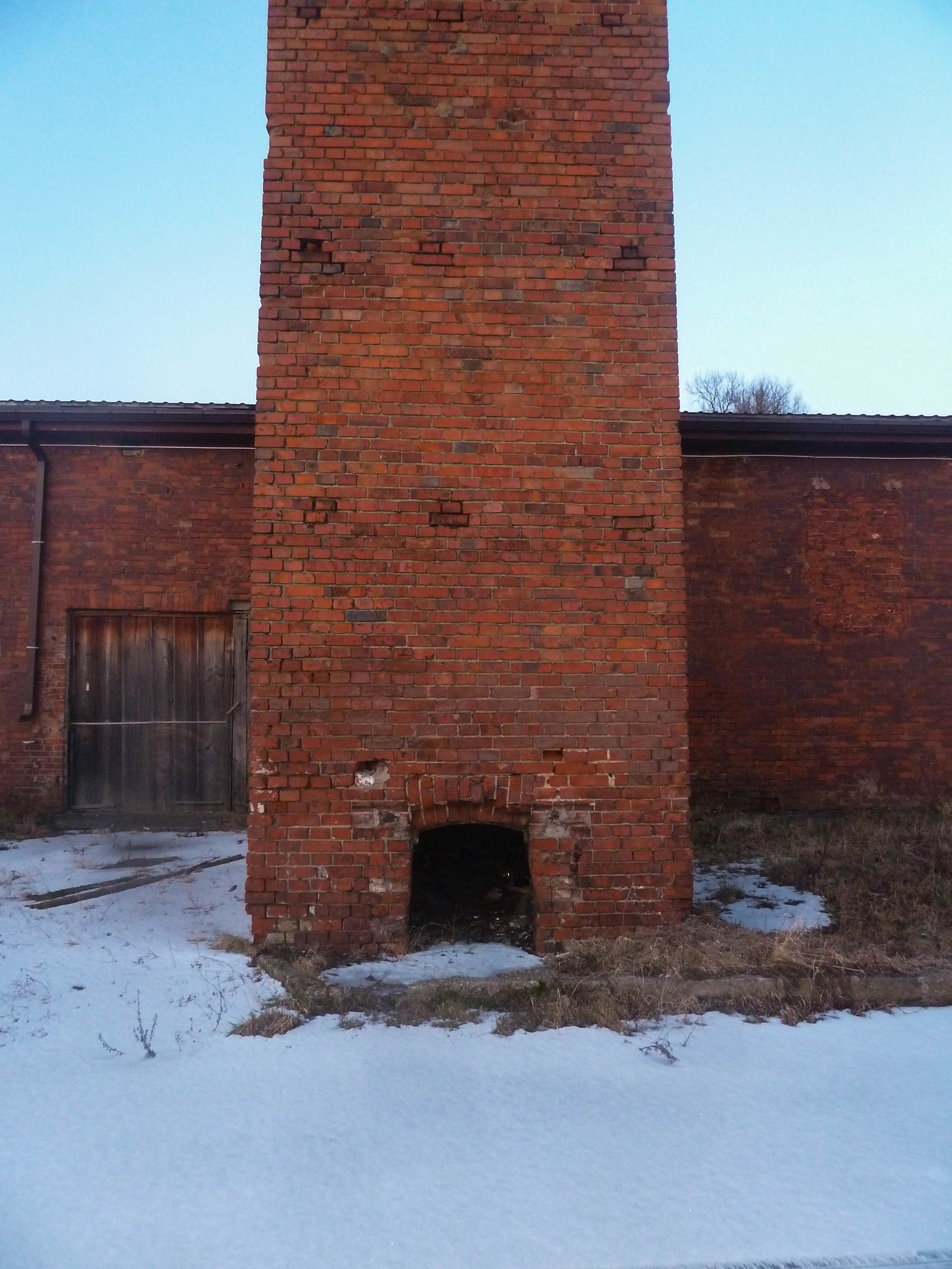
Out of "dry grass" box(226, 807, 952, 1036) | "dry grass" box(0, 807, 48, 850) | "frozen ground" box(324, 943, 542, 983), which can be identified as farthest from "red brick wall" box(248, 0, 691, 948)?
"dry grass" box(0, 807, 48, 850)

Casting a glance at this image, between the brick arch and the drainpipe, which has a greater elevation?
the drainpipe

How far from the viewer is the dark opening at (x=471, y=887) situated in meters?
5.19

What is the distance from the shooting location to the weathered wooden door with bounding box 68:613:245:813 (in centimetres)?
958

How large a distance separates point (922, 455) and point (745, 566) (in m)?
2.68

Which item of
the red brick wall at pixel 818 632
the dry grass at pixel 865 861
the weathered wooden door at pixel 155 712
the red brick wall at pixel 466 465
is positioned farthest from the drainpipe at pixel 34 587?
the red brick wall at pixel 818 632

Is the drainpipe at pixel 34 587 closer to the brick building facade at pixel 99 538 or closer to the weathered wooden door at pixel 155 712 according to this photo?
the brick building facade at pixel 99 538

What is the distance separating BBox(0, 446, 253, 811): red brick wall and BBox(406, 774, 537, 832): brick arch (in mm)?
5409

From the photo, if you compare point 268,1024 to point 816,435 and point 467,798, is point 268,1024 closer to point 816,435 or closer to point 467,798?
point 467,798

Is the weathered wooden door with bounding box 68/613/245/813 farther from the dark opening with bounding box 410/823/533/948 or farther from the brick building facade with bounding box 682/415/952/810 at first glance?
the brick building facade with bounding box 682/415/952/810

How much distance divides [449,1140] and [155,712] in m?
7.78

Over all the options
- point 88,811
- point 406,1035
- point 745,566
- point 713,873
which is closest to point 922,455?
point 745,566

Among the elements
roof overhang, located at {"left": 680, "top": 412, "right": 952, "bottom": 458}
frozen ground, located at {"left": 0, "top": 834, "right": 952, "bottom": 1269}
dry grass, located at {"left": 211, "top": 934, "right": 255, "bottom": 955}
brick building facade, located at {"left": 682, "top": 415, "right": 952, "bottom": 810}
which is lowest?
frozen ground, located at {"left": 0, "top": 834, "right": 952, "bottom": 1269}

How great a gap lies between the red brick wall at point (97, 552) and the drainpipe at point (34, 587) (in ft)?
0.24

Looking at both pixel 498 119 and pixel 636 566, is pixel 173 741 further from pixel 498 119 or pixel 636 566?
pixel 498 119
